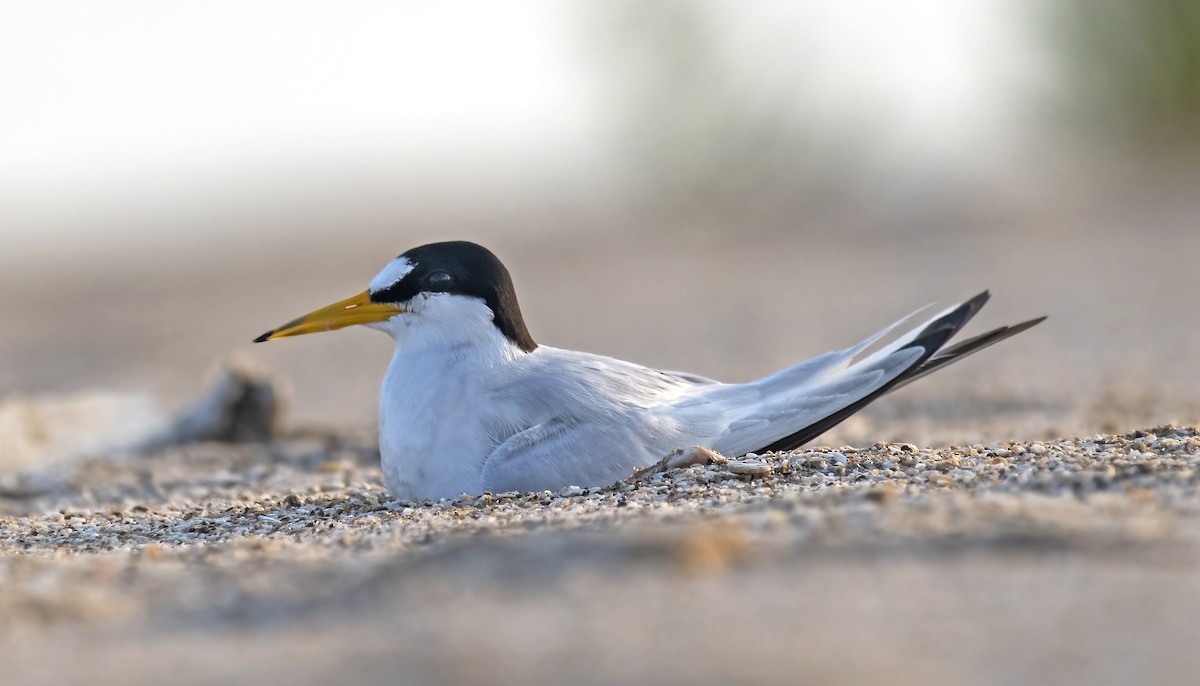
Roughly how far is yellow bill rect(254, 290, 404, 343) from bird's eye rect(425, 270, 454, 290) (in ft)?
0.43

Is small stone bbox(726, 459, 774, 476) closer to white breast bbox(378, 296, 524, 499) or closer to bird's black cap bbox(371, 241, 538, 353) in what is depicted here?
white breast bbox(378, 296, 524, 499)

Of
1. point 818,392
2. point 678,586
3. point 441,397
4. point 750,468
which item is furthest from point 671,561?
point 818,392

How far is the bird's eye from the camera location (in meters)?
4.95

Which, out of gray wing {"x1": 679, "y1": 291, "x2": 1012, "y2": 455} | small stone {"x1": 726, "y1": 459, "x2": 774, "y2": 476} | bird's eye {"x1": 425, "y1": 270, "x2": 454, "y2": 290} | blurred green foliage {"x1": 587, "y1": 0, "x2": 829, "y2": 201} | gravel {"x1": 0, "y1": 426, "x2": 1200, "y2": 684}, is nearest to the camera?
gravel {"x1": 0, "y1": 426, "x2": 1200, "y2": 684}

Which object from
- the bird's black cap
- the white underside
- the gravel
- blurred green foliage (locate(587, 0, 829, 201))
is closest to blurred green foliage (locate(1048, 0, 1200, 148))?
blurred green foliage (locate(587, 0, 829, 201))

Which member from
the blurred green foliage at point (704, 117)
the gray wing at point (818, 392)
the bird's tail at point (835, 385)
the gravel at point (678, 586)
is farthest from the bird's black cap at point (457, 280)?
the blurred green foliage at point (704, 117)

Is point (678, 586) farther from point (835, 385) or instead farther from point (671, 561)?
point (835, 385)

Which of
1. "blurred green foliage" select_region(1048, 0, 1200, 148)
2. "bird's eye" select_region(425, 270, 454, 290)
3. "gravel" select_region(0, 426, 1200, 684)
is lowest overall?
"gravel" select_region(0, 426, 1200, 684)

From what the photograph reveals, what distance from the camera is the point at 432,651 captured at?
2.58m

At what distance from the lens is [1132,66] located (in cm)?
1711

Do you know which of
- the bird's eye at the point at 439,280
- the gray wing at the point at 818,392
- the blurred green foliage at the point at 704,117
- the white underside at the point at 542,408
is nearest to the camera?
the white underside at the point at 542,408

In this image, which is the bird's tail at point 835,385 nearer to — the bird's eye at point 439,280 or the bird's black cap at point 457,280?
the bird's black cap at point 457,280

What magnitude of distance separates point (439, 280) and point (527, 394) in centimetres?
56

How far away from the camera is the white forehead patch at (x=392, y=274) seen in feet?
16.3
